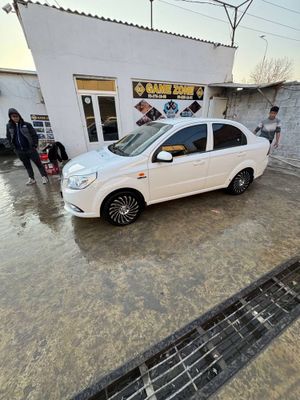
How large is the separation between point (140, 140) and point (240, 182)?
240cm

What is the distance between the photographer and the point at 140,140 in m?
3.32

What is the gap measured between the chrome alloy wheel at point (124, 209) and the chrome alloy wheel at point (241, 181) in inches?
90.7

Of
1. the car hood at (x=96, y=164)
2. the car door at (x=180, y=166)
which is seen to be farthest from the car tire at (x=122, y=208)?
the car hood at (x=96, y=164)

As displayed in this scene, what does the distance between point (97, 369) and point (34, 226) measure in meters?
2.62

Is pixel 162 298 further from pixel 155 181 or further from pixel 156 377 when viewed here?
pixel 155 181

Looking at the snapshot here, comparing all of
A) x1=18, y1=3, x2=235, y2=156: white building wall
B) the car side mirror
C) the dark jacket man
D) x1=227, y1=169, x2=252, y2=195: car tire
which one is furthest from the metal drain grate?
x1=18, y1=3, x2=235, y2=156: white building wall

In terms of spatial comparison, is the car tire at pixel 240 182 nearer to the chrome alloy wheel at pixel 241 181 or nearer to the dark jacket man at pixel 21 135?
the chrome alloy wheel at pixel 241 181

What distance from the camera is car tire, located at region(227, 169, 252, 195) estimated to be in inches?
157

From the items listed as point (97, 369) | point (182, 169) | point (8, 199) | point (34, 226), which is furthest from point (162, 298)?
point (8, 199)

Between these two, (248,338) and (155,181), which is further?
(155,181)

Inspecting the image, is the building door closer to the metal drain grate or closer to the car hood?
the car hood

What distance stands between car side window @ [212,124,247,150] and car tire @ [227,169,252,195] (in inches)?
25.8

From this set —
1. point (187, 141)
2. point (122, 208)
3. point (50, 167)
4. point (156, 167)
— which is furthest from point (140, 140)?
point (50, 167)

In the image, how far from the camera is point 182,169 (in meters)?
3.21
